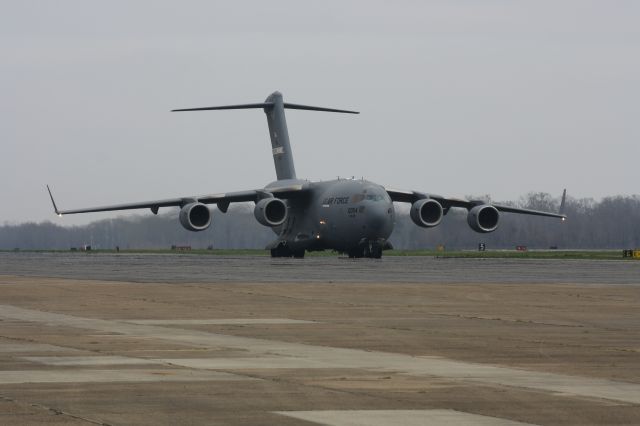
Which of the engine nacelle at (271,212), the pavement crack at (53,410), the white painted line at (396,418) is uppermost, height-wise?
the engine nacelle at (271,212)

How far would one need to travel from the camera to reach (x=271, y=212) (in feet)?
203

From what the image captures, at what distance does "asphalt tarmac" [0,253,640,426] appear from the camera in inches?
390

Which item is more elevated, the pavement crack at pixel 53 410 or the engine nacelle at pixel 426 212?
the engine nacelle at pixel 426 212

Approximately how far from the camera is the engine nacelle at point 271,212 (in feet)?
202

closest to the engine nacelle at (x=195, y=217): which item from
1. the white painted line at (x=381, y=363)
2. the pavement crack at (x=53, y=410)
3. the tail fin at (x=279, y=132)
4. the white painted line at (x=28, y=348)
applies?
the tail fin at (x=279, y=132)

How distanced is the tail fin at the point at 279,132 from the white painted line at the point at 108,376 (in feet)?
200

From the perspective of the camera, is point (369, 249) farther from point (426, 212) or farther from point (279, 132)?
point (279, 132)

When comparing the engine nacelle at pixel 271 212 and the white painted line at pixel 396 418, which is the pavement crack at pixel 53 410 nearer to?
the white painted line at pixel 396 418

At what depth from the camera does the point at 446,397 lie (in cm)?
1077

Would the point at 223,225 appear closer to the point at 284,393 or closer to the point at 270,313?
the point at 270,313

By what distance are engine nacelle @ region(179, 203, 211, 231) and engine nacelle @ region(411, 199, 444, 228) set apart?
32.0 ft

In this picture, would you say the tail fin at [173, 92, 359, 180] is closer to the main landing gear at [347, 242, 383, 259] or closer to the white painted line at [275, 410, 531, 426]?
the main landing gear at [347, 242, 383, 259]

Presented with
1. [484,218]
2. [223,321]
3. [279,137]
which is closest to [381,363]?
[223,321]

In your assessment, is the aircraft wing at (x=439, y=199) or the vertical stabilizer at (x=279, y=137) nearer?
the aircraft wing at (x=439, y=199)
